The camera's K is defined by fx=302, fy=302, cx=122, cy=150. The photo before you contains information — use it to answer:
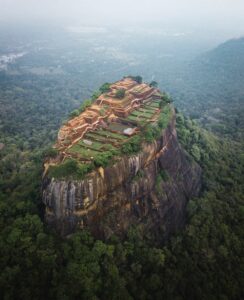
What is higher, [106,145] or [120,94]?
[120,94]

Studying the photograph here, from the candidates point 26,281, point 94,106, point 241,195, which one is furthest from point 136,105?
point 26,281

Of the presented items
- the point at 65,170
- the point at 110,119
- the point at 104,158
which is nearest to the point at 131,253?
the point at 104,158

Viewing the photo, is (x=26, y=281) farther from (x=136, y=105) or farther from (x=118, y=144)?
(x=136, y=105)

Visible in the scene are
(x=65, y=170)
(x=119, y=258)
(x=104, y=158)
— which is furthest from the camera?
(x=119, y=258)

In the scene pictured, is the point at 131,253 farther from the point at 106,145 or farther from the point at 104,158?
the point at 106,145

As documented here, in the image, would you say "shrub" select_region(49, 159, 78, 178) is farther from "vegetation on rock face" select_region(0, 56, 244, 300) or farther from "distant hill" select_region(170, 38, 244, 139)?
"distant hill" select_region(170, 38, 244, 139)

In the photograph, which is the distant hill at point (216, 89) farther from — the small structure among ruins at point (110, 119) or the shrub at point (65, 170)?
the shrub at point (65, 170)
